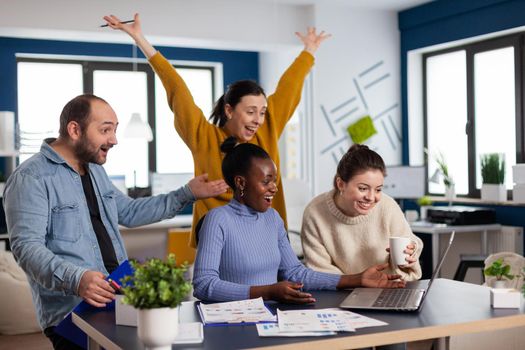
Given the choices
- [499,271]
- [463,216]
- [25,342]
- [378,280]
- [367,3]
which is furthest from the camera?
[367,3]

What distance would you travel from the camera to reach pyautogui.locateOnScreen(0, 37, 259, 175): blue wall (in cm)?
737

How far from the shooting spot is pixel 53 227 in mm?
2412

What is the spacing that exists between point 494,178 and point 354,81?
176cm

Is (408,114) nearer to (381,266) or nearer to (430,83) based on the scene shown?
(430,83)

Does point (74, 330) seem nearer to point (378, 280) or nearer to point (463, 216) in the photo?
point (378, 280)

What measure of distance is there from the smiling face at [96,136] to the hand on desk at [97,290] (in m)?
0.48

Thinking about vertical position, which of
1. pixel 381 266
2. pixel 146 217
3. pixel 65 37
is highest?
pixel 65 37

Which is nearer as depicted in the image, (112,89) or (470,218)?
(470,218)

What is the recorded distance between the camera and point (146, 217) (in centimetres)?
275

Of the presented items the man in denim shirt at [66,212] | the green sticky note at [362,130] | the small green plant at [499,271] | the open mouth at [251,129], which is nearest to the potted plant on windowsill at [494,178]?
the green sticky note at [362,130]

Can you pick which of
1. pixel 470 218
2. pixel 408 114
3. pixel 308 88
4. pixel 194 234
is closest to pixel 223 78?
pixel 308 88

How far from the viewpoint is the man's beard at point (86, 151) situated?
2441mm

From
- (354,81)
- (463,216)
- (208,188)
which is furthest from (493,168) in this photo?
(208,188)

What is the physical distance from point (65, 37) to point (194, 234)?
420cm
